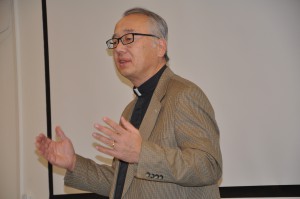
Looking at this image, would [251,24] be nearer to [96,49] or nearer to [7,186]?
[96,49]

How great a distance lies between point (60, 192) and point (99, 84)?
3.17 ft

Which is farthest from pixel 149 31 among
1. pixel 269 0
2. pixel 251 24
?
pixel 269 0

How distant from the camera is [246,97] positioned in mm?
2570

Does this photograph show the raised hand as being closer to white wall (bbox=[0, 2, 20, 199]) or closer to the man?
the man

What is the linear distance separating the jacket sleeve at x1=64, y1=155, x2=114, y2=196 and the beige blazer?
0.19 m

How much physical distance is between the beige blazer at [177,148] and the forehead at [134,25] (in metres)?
0.28

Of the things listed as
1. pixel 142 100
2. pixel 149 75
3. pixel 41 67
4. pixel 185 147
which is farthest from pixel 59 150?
pixel 41 67

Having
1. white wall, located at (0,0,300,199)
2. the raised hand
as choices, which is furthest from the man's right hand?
white wall, located at (0,0,300,199)

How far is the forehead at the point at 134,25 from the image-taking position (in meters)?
1.67

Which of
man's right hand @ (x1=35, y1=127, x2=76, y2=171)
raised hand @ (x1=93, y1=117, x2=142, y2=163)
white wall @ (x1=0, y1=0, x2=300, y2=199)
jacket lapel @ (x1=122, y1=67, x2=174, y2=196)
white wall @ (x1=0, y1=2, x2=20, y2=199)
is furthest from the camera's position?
white wall @ (x1=0, y1=2, x2=20, y2=199)

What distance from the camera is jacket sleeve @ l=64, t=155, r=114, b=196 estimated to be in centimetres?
170

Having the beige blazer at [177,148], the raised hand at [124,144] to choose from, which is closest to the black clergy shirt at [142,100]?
the beige blazer at [177,148]

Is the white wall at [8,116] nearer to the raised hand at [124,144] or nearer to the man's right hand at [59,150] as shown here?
the man's right hand at [59,150]

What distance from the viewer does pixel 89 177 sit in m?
1.74
